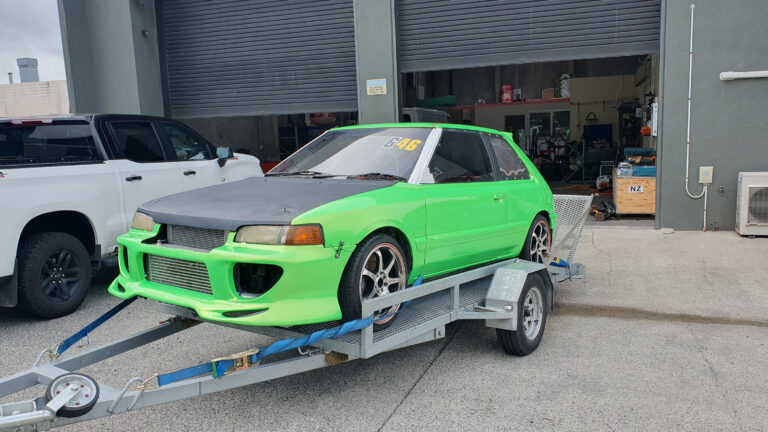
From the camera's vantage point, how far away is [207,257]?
3.17 meters

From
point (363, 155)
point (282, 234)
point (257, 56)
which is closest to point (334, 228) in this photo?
point (282, 234)

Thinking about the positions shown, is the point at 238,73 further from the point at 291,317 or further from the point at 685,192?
the point at 291,317

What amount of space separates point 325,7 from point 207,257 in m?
8.47

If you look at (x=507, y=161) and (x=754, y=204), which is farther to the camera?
(x=754, y=204)

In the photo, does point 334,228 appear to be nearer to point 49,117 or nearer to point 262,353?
point 262,353

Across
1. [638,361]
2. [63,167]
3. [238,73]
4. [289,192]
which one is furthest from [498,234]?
[238,73]

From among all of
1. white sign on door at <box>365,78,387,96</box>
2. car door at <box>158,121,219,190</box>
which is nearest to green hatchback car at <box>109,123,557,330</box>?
car door at <box>158,121,219,190</box>

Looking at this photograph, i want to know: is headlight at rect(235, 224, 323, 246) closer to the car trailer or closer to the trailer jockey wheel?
the car trailer

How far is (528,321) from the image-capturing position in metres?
4.41

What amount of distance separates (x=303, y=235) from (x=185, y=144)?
446 cm

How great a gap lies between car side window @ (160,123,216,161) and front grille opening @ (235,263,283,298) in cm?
395

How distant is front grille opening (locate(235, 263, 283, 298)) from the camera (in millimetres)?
3244

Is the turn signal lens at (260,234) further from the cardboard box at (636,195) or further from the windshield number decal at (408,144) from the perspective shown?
the cardboard box at (636,195)

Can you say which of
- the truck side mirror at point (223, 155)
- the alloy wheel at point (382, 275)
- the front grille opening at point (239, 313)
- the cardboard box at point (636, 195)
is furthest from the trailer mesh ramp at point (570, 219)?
the cardboard box at point (636, 195)
